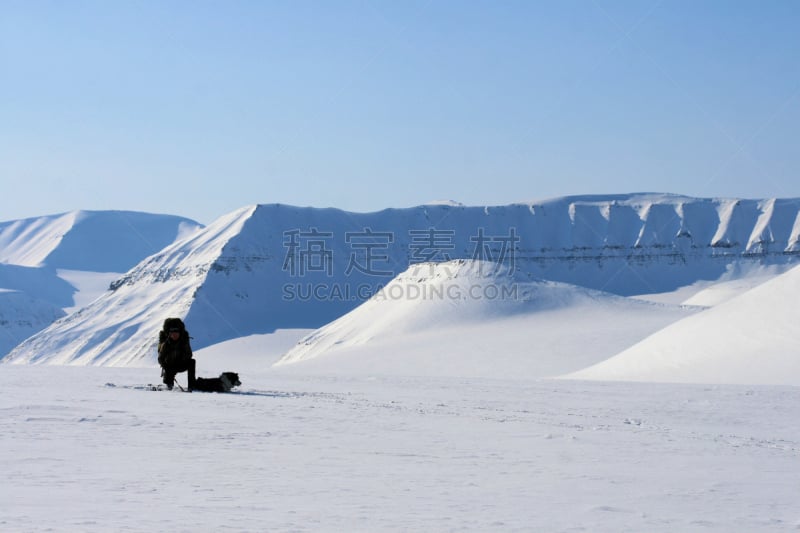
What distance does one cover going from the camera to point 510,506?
9.04m

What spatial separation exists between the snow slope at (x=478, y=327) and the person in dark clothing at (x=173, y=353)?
3436 cm

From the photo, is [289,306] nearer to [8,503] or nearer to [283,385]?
[283,385]

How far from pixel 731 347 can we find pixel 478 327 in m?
45.8

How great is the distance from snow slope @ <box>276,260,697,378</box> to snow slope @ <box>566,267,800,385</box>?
10727 mm

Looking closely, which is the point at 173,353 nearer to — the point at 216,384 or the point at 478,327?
the point at 216,384

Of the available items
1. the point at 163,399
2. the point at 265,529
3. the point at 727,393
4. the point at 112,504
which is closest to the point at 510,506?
the point at 265,529

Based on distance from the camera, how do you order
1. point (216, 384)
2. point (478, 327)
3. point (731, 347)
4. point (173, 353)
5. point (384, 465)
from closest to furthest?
point (384, 465)
point (173, 353)
point (216, 384)
point (731, 347)
point (478, 327)

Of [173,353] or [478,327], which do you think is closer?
[173,353]

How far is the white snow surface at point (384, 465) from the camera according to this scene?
27.5ft

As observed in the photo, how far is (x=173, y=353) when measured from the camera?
73.9ft

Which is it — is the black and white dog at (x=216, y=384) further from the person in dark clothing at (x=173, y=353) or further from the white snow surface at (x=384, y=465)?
the white snow surface at (x=384, y=465)

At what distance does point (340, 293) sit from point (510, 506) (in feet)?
602

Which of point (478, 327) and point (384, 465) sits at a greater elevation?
point (478, 327)

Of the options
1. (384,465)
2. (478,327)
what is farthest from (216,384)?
(478,327)
